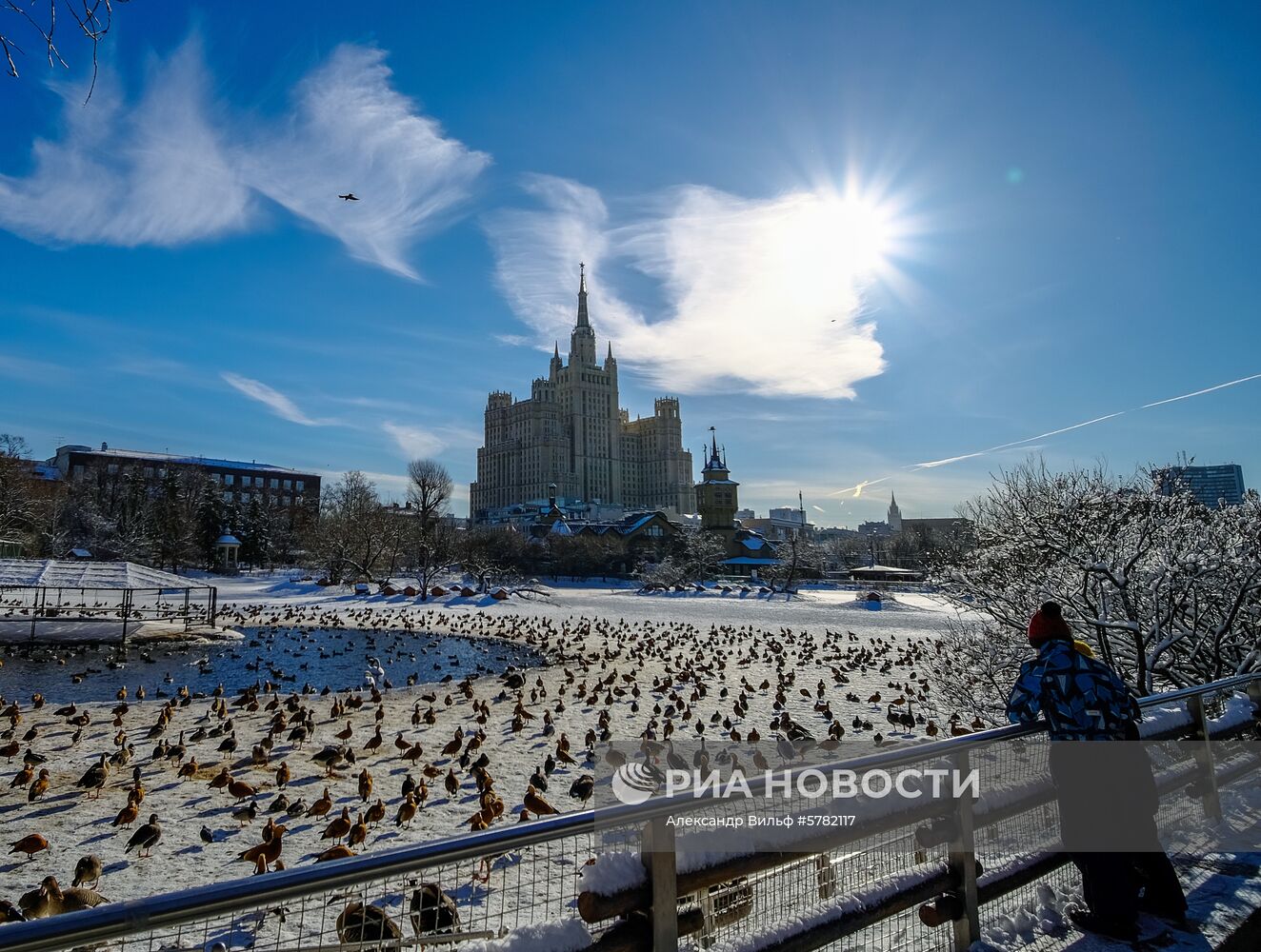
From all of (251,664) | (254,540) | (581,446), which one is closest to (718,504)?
(254,540)

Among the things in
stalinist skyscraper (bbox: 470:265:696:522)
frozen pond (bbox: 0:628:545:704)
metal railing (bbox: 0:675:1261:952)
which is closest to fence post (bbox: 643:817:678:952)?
metal railing (bbox: 0:675:1261:952)

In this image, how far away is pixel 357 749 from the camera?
11.4 metres

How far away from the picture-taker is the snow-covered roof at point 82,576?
2609cm

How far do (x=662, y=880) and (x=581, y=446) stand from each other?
164m

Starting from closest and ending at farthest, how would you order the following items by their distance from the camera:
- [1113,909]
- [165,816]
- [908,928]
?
[1113,909], [908,928], [165,816]

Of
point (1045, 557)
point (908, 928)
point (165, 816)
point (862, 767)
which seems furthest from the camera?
point (1045, 557)

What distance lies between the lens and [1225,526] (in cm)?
1154

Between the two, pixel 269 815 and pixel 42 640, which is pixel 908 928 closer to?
pixel 269 815

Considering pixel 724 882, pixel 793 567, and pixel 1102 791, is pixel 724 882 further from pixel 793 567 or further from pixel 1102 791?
pixel 793 567

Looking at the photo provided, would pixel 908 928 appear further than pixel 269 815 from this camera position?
No

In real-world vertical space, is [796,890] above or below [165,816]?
above

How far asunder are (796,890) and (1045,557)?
13470mm

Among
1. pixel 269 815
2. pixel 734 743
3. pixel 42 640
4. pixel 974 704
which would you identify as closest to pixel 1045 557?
pixel 974 704

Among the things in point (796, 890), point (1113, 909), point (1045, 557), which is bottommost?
point (1113, 909)
